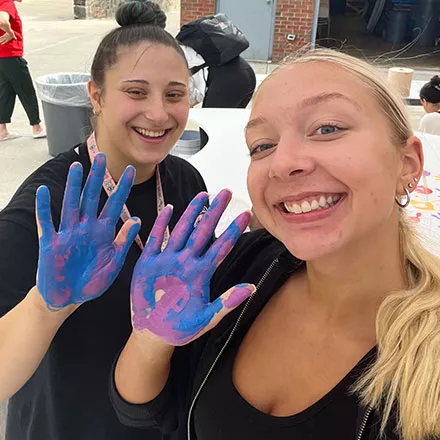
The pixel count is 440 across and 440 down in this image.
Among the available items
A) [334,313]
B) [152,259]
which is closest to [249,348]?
[334,313]

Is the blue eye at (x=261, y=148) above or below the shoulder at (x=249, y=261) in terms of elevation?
above

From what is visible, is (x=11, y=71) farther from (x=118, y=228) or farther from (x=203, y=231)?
(x=203, y=231)

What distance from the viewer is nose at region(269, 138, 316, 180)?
947 millimetres

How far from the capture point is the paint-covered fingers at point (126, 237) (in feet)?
3.60

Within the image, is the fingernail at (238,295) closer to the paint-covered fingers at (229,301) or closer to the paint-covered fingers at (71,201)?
the paint-covered fingers at (229,301)

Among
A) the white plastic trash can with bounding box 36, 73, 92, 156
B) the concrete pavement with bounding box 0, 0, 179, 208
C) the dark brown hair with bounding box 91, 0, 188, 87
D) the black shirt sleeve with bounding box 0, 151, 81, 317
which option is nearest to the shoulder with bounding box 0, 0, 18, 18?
the white plastic trash can with bounding box 36, 73, 92, 156

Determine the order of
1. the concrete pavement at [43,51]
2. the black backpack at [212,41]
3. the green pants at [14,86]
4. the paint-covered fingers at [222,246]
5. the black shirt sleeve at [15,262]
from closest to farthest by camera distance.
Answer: the paint-covered fingers at [222,246]
the black shirt sleeve at [15,262]
the black backpack at [212,41]
the concrete pavement at [43,51]
the green pants at [14,86]

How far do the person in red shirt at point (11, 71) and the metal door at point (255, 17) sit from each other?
4841mm

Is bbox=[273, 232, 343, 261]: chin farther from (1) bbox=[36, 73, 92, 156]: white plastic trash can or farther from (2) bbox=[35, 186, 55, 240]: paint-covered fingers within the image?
(1) bbox=[36, 73, 92, 156]: white plastic trash can

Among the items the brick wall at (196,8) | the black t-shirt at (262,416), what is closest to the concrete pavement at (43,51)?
the black t-shirt at (262,416)

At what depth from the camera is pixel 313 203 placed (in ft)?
3.14

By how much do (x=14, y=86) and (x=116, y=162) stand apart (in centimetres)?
446

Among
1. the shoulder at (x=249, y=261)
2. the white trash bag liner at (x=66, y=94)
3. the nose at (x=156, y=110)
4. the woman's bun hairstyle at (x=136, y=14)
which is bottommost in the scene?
the white trash bag liner at (x=66, y=94)

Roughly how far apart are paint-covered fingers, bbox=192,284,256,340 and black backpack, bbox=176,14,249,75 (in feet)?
10.7
